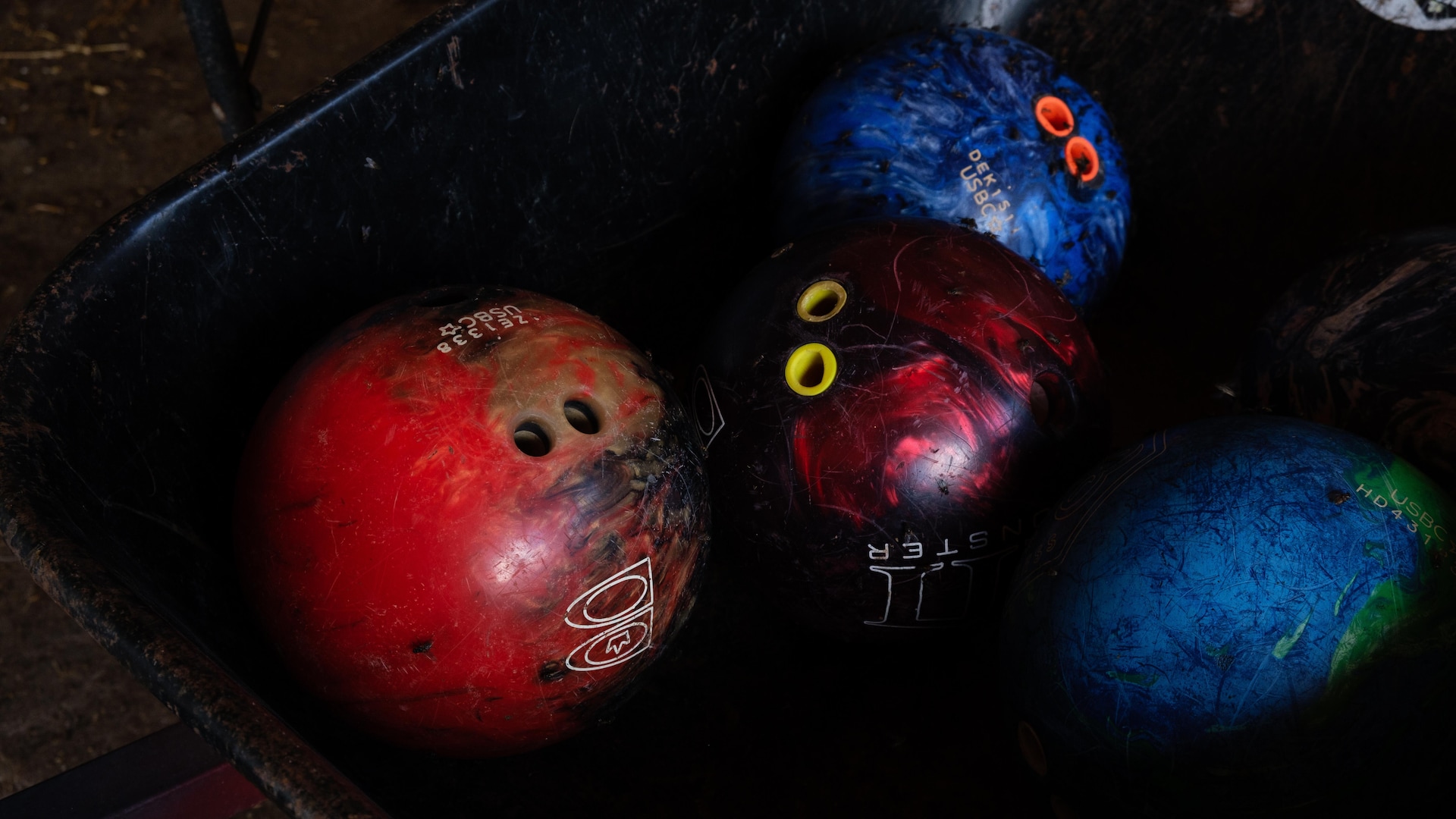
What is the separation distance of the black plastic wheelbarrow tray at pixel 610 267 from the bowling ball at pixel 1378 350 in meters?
0.52

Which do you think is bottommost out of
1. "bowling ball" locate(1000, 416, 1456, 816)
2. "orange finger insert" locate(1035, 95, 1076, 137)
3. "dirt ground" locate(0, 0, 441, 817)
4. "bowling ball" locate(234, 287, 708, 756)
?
"bowling ball" locate(1000, 416, 1456, 816)

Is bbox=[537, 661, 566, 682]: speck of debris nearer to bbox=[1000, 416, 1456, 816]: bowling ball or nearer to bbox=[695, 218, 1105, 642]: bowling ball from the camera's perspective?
bbox=[695, 218, 1105, 642]: bowling ball

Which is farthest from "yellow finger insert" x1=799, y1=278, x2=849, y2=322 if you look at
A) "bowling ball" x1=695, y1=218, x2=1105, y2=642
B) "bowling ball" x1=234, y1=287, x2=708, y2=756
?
"bowling ball" x1=234, y1=287, x2=708, y2=756

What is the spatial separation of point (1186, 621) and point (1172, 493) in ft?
0.56

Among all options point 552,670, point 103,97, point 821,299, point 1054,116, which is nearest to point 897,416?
point 821,299

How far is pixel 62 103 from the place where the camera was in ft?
12.2

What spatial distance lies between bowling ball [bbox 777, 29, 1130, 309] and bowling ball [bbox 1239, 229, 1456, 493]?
0.35 m

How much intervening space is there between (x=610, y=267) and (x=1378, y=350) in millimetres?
1320

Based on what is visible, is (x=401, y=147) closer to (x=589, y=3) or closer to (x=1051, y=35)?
(x=589, y=3)

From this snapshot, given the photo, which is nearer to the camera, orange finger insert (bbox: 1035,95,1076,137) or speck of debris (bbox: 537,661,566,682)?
speck of debris (bbox: 537,661,566,682)

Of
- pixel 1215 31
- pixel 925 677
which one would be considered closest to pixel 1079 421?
pixel 925 677

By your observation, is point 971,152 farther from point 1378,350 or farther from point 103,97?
point 103,97

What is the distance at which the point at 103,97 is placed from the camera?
12.3 feet

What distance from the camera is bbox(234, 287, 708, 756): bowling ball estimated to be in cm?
139
